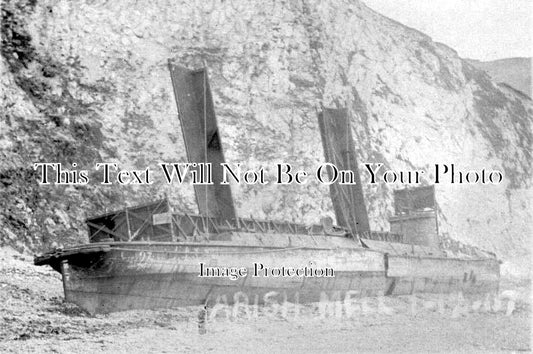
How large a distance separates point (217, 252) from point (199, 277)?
37.9 inches

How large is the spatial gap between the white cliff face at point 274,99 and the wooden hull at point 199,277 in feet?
31.4

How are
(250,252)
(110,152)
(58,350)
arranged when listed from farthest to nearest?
(110,152) → (250,252) → (58,350)

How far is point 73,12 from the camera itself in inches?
1388

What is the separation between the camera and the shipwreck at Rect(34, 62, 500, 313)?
15812 mm

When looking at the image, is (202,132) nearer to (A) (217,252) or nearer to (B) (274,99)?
(A) (217,252)

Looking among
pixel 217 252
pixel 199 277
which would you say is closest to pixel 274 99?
pixel 217 252

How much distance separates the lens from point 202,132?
20.1 metres

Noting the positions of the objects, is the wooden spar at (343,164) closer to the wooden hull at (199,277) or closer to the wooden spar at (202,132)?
the wooden hull at (199,277)

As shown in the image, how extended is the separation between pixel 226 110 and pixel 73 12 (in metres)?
11.2

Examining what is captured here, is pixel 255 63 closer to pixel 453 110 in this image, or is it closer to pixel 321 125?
pixel 321 125

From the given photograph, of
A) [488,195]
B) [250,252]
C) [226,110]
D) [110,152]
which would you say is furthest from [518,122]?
[250,252]

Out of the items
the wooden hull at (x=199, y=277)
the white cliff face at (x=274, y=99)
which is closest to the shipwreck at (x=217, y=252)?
the wooden hull at (x=199, y=277)

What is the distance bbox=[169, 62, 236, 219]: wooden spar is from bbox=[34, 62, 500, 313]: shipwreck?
4 centimetres

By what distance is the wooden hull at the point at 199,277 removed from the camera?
51.6ft
